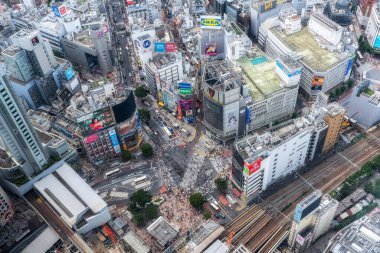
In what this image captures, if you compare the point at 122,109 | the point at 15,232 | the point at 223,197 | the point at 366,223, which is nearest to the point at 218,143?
the point at 223,197

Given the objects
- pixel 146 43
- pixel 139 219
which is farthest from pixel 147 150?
pixel 146 43

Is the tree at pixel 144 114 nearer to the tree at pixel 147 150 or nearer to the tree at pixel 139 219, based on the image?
the tree at pixel 147 150

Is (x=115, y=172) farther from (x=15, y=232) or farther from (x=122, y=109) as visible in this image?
(x=15, y=232)

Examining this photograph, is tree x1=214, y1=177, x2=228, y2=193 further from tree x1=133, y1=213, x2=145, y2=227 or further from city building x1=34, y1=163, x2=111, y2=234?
city building x1=34, y1=163, x2=111, y2=234

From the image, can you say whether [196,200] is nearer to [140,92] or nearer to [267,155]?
[267,155]

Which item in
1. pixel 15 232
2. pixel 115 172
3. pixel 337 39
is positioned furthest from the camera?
pixel 337 39

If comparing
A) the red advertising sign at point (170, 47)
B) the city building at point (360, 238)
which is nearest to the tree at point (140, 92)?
the red advertising sign at point (170, 47)
